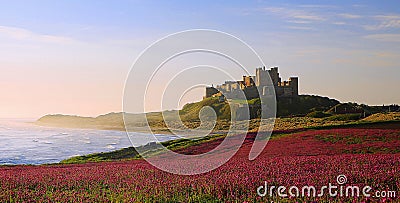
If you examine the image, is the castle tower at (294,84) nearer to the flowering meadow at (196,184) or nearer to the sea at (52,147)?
the sea at (52,147)

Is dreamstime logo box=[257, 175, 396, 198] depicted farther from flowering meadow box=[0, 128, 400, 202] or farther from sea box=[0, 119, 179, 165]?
sea box=[0, 119, 179, 165]

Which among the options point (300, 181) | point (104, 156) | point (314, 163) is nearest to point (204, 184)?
point (300, 181)

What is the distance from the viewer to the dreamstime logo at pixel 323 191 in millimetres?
→ 8781

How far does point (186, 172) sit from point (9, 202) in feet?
16.7

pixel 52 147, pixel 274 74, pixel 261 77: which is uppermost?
pixel 274 74

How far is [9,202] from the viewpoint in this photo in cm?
1072

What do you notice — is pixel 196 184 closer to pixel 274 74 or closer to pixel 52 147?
pixel 52 147

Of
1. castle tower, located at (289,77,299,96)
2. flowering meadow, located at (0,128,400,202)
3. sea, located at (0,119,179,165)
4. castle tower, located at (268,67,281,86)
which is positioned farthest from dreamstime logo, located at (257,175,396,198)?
castle tower, located at (289,77,299,96)

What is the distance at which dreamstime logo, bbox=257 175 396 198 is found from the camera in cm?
878

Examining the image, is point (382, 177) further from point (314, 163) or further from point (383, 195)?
point (314, 163)

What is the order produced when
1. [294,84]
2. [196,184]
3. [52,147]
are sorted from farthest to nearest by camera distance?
[294,84]
[52,147]
[196,184]

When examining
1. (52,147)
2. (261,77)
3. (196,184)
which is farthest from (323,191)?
(261,77)

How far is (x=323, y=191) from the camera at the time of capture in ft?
30.4

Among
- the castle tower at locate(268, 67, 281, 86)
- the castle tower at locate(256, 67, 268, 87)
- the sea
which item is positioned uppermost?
the castle tower at locate(268, 67, 281, 86)
